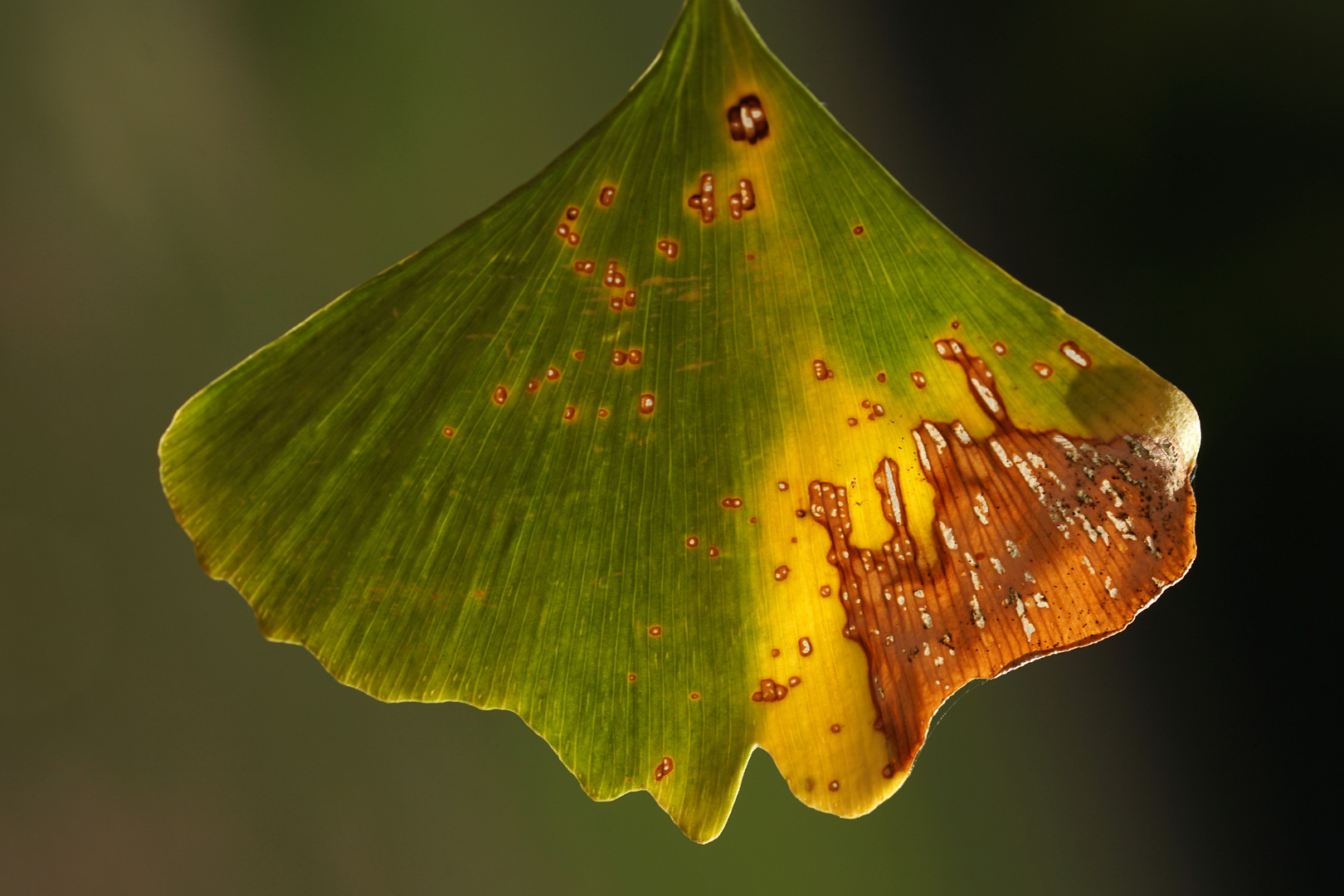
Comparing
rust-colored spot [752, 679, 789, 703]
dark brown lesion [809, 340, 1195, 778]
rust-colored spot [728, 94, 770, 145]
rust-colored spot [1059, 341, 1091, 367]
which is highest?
rust-colored spot [728, 94, 770, 145]

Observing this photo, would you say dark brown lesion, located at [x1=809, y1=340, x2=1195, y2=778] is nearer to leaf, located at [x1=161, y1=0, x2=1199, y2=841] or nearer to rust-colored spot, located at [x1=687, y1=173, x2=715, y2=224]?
leaf, located at [x1=161, y1=0, x2=1199, y2=841]

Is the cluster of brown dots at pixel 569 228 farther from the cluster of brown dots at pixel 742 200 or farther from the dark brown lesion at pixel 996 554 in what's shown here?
the dark brown lesion at pixel 996 554

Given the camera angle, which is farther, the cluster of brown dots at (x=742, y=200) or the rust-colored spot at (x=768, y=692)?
the rust-colored spot at (x=768, y=692)

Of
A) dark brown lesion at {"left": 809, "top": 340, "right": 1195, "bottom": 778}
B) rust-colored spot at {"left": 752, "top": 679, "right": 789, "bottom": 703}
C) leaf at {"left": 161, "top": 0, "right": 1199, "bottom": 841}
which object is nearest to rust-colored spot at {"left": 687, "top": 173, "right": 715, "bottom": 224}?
leaf at {"left": 161, "top": 0, "right": 1199, "bottom": 841}

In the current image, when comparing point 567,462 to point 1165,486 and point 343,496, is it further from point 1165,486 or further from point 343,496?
point 1165,486

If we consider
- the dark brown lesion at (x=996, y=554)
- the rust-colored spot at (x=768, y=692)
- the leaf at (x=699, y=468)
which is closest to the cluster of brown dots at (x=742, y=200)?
the leaf at (x=699, y=468)

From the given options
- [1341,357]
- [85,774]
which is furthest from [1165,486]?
[85,774]

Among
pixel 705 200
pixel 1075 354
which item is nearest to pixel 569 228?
pixel 705 200
